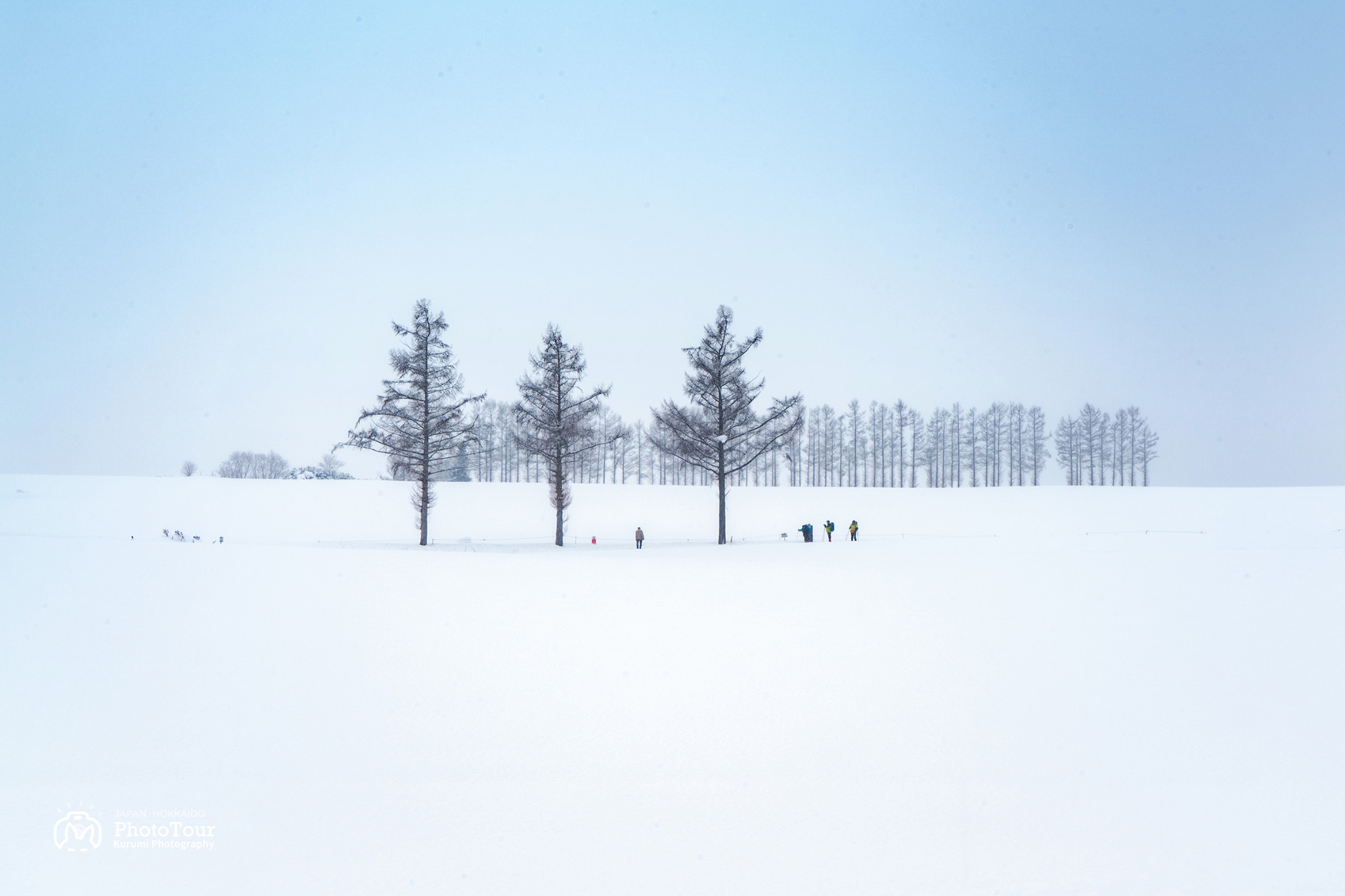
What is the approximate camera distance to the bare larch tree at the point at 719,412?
2811 cm

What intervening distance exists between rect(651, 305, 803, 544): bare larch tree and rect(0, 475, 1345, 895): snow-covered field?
48.2 ft

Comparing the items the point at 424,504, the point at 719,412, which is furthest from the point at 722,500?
the point at 424,504

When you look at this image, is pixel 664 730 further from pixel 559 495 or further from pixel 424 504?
pixel 424 504

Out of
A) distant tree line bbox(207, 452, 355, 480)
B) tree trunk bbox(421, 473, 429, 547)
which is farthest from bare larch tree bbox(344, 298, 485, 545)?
distant tree line bbox(207, 452, 355, 480)

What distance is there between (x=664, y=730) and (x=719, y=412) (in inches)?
872

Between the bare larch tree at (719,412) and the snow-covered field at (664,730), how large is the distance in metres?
14.7

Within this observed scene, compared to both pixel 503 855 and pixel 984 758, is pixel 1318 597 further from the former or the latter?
pixel 503 855

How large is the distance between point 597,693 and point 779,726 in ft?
6.93

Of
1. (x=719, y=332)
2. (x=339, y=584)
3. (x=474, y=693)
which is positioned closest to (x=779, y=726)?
(x=474, y=693)

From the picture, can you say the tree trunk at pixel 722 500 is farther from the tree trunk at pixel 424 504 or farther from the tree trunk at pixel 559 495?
the tree trunk at pixel 424 504

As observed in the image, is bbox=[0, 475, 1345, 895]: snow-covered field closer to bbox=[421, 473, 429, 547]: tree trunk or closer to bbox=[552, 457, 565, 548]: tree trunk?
bbox=[421, 473, 429, 547]: tree trunk

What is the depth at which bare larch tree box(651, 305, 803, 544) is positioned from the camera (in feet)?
92.2

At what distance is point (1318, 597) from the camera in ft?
38.0

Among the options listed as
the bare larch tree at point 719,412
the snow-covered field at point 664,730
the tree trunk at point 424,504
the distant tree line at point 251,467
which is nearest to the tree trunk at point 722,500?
the bare larch tree at point 719,412
